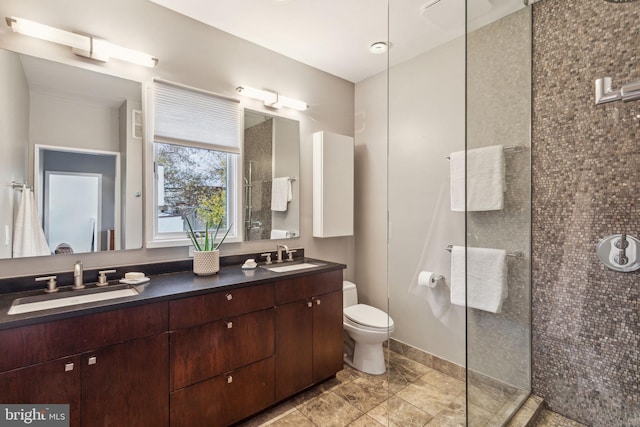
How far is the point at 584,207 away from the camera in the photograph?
1632 mm

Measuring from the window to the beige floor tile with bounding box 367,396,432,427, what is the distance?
1.56 m

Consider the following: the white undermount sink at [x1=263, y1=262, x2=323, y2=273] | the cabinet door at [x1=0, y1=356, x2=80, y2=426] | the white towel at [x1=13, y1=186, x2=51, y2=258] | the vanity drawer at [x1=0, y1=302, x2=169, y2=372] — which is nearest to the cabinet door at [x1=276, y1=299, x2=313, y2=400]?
the white undermount sink at [x1=263, y1=262, x2=323, y2=273]

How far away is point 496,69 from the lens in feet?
5.55

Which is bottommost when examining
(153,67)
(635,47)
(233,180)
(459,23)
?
(233,180)

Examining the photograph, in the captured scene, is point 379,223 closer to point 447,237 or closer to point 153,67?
point 447,237

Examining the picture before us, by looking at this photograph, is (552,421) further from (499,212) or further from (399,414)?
(499,212)

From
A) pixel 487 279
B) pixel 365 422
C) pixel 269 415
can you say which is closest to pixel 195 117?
pixel 269 415

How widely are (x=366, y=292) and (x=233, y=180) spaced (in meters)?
1.72

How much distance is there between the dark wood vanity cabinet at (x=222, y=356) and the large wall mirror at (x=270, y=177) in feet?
2.37

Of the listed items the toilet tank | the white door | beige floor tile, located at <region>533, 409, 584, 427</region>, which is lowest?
beige floor tile, located at <region>533, 409, 584, 427</region>

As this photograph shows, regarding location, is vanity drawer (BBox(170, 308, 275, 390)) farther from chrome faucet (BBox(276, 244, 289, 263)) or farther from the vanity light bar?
the vanity light bar

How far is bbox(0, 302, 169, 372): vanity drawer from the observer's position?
1.13 meters

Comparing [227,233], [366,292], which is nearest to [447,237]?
[366,292]

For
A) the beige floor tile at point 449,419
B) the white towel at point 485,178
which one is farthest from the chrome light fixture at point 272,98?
the beige floor tile at point 449,419
